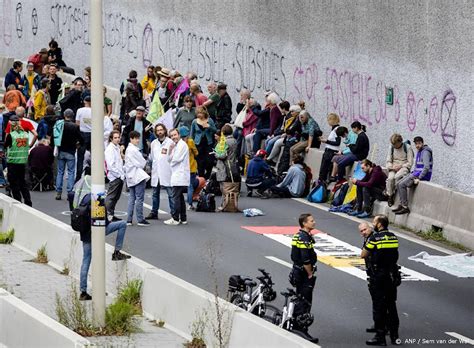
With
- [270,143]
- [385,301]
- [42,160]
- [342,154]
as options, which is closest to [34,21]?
[270,143]

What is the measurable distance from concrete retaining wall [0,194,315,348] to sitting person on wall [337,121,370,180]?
6.99 m

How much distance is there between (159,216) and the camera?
25.7 metres

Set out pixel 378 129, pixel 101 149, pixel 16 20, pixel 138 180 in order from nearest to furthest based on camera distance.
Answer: pixel 101 149, pixel 138 180, pixel 378 129, pixel 16 20

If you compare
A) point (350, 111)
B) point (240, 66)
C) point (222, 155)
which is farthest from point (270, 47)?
point (222, 155)

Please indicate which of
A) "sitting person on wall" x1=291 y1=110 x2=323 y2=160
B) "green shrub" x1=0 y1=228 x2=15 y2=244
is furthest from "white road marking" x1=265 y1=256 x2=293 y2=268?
"sitting person on wall" x1=291 y1=110 x2=323 y2=160

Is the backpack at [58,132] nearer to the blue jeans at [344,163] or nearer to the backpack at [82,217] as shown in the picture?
the blue jeans at [344,163]

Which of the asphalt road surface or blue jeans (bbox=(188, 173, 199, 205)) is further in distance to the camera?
blue jeans (bbox=(188, 173, 199, 205))

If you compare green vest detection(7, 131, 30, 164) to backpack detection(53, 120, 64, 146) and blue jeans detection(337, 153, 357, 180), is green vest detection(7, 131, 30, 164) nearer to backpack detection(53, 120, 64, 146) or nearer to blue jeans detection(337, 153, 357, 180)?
backpack detection(53, 120, 64, 146)

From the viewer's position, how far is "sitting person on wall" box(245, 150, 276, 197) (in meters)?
28.0

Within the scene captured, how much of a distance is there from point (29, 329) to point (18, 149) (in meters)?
10.6

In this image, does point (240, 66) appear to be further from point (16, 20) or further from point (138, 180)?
point (16, 20)

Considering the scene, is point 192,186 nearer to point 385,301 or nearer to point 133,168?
point 133,168

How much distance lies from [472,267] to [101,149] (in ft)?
25.5

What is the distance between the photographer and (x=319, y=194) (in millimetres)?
27875
